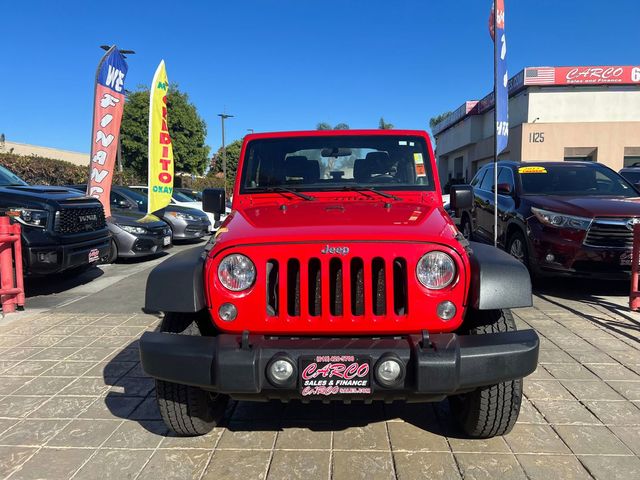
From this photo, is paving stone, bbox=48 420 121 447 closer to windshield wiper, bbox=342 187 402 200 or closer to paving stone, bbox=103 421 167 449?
paving stone, bbox=103 421 167 449

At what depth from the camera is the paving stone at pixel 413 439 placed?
2709 millimetres

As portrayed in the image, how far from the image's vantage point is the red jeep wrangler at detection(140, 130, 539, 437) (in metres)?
2.19

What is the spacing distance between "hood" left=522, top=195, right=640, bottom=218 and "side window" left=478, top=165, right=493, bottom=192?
74.0 inches

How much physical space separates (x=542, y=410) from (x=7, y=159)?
48.3 feet

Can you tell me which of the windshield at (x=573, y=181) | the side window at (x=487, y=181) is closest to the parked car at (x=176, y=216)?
the side window at (x=487, y=181)

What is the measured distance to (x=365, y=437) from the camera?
283 cm

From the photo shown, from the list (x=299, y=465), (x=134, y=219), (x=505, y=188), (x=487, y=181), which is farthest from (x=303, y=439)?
(x=134, y=219)

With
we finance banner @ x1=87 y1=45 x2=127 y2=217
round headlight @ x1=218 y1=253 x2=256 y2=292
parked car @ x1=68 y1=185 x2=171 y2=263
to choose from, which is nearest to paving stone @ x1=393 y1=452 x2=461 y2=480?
round headlight @ x1=218 y1=253 x2=256 y2=292

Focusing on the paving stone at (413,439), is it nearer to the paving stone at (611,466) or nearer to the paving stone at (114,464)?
the paving stone at (611,466)

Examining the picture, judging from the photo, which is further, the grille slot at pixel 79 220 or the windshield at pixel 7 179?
the windshield at pixel 7 179

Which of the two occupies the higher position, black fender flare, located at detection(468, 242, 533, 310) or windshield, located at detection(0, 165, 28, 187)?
windshield, located at detection(0, 165, 28, 187)

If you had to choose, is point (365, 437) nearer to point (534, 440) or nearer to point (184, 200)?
point (534, 440)

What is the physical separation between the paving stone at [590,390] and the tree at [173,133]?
26781 mm

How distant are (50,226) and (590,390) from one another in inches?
240
